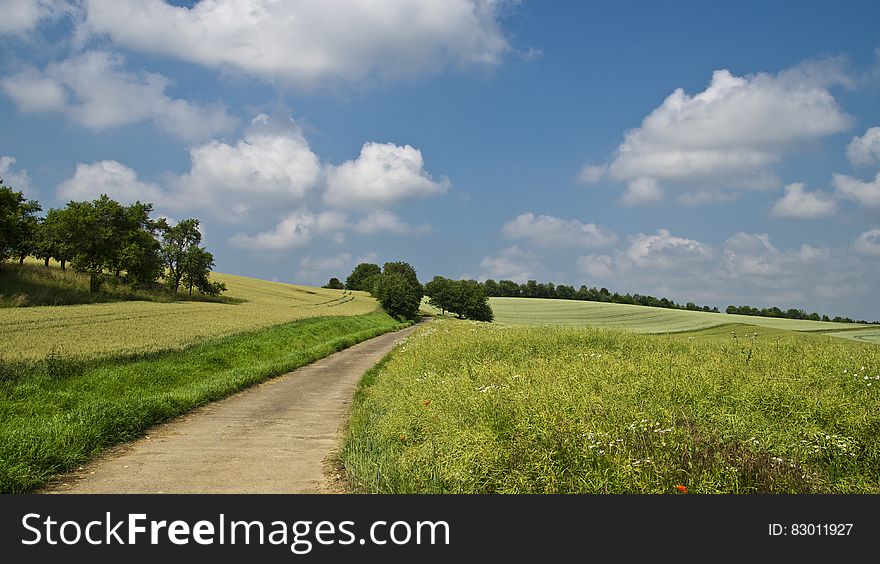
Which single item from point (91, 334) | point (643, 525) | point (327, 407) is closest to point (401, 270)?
point (91, 334)

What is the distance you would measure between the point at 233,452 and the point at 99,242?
181ft

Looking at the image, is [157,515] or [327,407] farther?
[327,407]

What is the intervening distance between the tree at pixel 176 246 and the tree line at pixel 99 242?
11 centimetres

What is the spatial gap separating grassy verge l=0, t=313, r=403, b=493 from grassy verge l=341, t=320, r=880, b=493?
13.6ft

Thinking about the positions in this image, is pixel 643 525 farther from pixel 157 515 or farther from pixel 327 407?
pixel 327 407

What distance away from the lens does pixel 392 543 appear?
468cm

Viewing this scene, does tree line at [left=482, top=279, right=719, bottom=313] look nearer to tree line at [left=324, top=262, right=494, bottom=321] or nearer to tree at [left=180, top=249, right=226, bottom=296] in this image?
tree line at [left=324, top=262, right=494, bottom=321]

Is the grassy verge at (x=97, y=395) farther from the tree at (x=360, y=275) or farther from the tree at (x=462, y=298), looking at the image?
the tree at (x=360, y=275)

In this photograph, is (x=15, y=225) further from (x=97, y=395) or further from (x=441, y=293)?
(x=441, y=293)

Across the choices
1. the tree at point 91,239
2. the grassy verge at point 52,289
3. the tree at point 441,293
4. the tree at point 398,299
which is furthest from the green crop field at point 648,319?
the tree at point 91,239

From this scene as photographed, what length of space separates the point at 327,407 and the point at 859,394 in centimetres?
1060

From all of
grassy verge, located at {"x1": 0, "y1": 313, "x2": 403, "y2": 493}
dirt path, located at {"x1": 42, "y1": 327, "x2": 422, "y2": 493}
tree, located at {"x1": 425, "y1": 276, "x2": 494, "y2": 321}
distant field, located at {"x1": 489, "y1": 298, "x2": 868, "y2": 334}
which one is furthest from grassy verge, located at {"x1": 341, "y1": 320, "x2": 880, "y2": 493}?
tree, located at {"x1": 425, "y1": 276, "x2": 494, "y2": 321}

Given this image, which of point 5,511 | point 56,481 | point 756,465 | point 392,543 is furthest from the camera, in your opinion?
point 56,481

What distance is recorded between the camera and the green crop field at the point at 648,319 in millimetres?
53875
